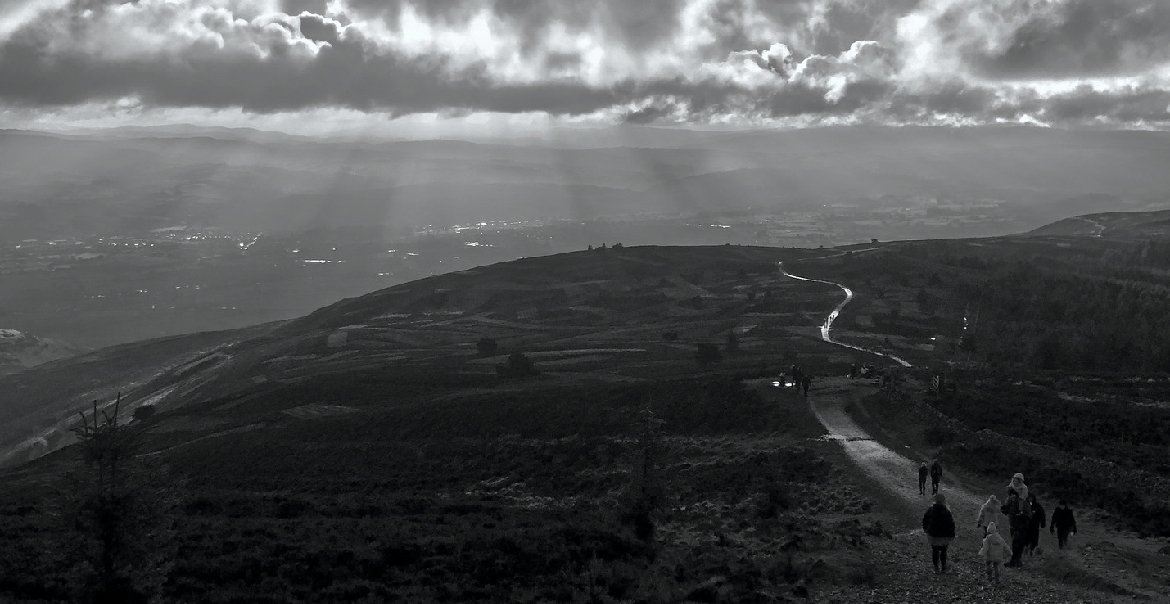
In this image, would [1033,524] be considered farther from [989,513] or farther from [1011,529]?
[989,513]

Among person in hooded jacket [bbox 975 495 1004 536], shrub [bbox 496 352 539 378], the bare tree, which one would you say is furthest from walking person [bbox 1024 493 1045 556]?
shrub [bbox 496 352 539 378]

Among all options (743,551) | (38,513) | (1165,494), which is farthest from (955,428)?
(38,513)

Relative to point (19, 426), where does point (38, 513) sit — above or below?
above

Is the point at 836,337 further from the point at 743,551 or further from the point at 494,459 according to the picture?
the point at 743,551

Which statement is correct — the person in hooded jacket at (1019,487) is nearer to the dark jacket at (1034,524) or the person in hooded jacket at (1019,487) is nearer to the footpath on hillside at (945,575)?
the dark jacket at (1034,524)

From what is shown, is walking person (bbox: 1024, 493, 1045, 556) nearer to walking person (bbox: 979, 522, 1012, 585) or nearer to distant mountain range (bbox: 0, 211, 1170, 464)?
walking person (bbox: 979, 522, 1012, 585)

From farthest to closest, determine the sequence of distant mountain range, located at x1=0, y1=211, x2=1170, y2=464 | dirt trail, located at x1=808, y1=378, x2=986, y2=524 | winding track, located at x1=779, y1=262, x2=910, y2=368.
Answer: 1. distant mountain range, located at x1=0, y1=211, x2=1170, y2=464
2. winding track, located at x1=779, y1=262, x2=910, y2=368
3. dirt trail, located at x1=808, y1=378, x2=986, y2=524

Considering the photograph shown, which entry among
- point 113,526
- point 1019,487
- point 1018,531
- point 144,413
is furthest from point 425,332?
point 1018,531

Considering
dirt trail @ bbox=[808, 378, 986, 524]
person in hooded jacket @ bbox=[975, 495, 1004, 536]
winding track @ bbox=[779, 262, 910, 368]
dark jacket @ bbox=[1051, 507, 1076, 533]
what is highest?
person in hooded jacket @ bbox=[975, 495, 1004, 536]
